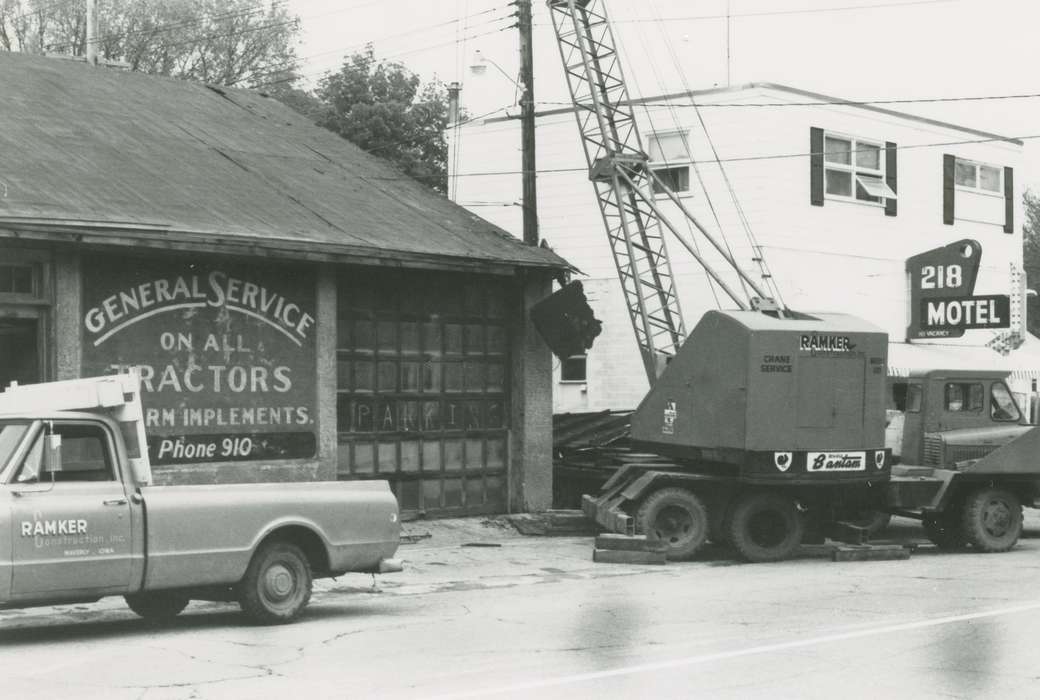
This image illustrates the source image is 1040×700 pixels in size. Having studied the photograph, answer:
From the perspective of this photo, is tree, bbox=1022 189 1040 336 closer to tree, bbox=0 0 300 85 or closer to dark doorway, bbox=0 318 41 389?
tree, bbox=0 0 300 85

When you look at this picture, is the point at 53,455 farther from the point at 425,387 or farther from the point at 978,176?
the point at 978,176

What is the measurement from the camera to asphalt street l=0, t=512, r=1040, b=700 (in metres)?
9.20

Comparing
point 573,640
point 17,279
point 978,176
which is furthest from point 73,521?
point 978,176

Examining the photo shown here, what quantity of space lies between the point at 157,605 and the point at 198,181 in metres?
8.13

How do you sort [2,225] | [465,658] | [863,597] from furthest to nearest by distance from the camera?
[2,225] < [863,597] < [465,658]

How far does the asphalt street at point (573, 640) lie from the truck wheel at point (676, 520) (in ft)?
4.40

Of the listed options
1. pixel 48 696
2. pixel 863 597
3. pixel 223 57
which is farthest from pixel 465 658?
pixel 223 57

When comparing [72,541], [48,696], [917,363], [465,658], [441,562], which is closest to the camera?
[48,696]

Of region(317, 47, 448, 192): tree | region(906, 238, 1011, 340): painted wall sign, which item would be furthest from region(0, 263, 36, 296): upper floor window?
region(317, 47, 448, 192): tree

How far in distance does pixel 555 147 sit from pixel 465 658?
22250 mm

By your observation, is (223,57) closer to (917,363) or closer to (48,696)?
(917,363)

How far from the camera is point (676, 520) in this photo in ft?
60.7

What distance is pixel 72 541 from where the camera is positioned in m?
11.0

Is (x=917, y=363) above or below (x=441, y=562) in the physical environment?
above
